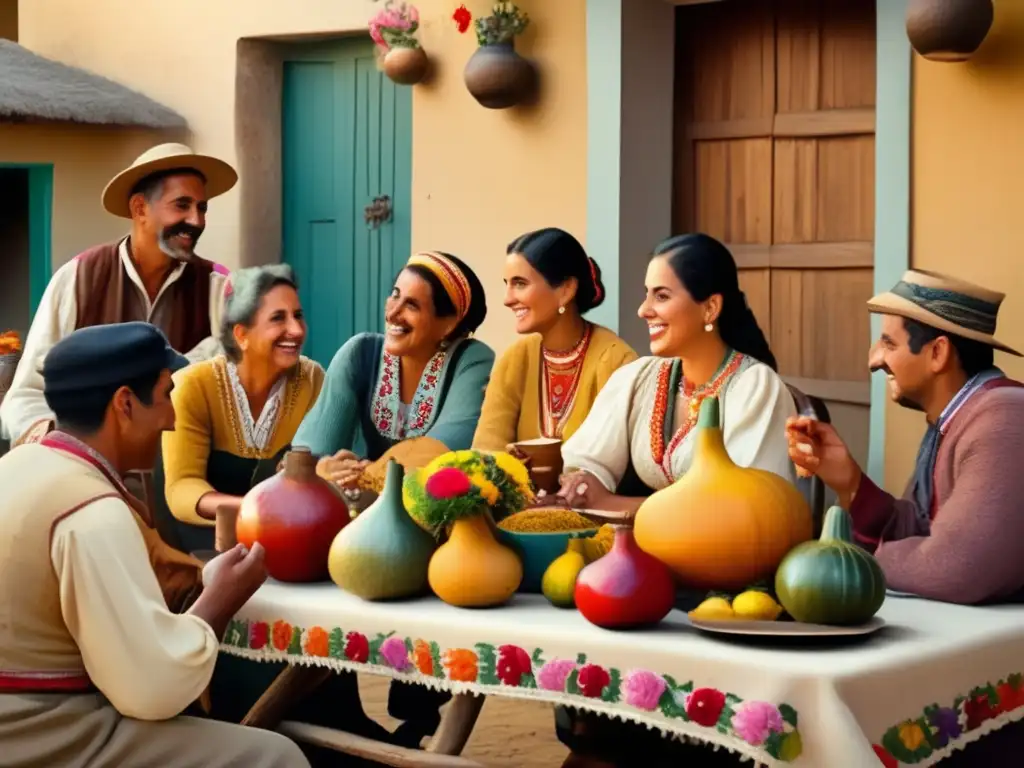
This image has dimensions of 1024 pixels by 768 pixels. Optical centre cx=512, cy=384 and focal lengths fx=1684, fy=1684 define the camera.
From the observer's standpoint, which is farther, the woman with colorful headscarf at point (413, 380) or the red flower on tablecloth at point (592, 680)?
the woman with colorful headscarf at point (413, 380)

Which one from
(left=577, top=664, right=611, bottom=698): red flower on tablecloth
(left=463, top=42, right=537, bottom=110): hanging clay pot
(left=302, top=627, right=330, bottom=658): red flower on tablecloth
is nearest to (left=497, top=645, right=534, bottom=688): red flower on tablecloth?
(left=577, top=664, right=611, bottom=698): red flower on tablecloth

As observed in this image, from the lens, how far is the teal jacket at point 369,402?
488cm

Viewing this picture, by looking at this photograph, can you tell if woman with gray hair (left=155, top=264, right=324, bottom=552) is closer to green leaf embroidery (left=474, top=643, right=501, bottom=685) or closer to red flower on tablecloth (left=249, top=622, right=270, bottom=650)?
red flower on tablecloth (left=249, top=622, right=270, bottom=650)

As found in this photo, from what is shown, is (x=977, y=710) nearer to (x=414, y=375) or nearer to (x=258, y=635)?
(x=258, y=635)

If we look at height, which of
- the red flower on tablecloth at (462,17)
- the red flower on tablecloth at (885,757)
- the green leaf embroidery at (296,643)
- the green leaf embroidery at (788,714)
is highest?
the red flower on tablecloth at (462,17)

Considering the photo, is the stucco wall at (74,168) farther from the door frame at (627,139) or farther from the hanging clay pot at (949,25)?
the hanging clay pot at (949,25)

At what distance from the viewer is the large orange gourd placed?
10.3ft

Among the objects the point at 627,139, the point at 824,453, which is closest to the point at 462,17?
the point at 627,139

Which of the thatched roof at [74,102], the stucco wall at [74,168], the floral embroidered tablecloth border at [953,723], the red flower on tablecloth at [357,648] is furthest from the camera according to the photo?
the stucco wall at [74,168]

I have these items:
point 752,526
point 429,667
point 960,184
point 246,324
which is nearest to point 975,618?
point 752,526

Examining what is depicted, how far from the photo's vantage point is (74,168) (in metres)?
10.2

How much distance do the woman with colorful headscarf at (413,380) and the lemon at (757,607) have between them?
74.7 inches

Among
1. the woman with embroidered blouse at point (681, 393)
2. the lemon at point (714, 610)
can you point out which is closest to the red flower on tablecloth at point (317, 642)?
the lemon at point (714, 610)

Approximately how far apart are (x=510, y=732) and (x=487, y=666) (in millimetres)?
2477
